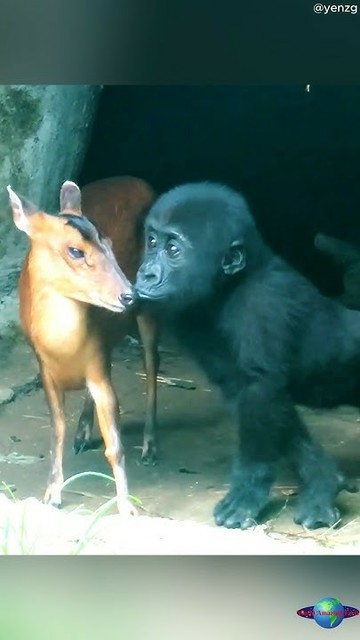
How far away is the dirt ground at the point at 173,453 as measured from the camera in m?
2.41

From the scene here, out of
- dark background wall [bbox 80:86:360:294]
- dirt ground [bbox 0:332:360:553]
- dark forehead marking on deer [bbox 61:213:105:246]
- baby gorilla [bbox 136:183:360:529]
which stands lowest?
dirt ground [bbox 0:332:360:553]

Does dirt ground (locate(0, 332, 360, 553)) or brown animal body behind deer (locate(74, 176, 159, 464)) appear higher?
brown animal body behind deer (locate(74, 176, 159, 464))

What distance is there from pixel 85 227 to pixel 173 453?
56 centimetres

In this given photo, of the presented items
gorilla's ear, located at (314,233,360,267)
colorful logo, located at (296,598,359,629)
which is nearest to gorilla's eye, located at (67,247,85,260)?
gorilla's ear, located at (314,233,360,267)

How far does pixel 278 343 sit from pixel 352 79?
1.98 ft

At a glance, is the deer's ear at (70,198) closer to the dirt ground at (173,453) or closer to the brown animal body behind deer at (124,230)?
the brown animal body behind deer at (124,230)

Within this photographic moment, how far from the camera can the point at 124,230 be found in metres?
2.38

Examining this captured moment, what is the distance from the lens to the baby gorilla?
2.35 metres

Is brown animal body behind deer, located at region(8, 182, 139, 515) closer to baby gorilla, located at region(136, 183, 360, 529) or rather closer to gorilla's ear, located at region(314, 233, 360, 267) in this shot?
baby gorilla, located at region(136, 183, 360, 529)

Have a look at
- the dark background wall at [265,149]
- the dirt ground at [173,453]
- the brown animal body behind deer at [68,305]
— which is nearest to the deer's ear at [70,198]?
the brown animal body behind deer at [68,305]

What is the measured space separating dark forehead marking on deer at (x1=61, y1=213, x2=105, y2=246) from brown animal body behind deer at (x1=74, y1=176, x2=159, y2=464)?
11 millimetres

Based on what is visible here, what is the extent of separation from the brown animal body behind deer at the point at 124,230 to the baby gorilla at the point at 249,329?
0.10 ft

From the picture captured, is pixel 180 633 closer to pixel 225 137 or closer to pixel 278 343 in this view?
pixel 278 343

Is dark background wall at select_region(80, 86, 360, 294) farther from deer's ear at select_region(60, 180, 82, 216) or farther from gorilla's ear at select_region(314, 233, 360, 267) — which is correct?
deer's ear at select_region(60, 180, 82, 216)
